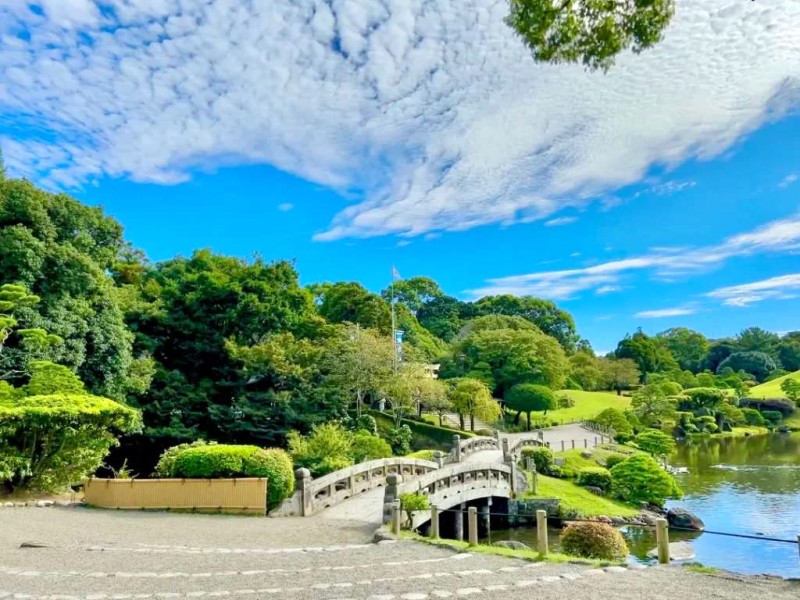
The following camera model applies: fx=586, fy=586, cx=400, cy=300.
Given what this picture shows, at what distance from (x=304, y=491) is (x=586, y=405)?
46.2 metres

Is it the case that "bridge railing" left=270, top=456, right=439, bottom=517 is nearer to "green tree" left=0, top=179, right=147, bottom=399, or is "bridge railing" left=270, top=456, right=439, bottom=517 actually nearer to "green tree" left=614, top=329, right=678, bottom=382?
"green tree" left=0, top=179, right=147, bottom=399

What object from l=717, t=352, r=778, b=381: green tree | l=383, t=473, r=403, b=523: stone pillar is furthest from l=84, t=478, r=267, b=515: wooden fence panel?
l=717, t=352, r=778, b=381: green tree

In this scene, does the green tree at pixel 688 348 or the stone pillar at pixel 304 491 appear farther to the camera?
the green tree at pixel 688 348

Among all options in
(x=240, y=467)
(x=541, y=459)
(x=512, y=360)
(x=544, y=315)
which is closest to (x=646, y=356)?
(x=544, y=315)

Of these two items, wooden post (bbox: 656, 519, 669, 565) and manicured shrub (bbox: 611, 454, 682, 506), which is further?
manicured shrub (bbox: 611, 454, 682, 506)

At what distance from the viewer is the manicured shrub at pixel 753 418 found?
181 feet

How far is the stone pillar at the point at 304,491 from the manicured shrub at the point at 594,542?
6053 mm

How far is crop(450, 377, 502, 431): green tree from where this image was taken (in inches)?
1451

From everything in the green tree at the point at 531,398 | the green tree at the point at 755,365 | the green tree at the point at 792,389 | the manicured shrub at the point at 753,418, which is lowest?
the manicured shrub at the point at 753,418

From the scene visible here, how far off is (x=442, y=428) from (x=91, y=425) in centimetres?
2325

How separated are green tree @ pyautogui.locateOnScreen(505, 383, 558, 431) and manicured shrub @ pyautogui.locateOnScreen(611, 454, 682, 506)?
1780cm

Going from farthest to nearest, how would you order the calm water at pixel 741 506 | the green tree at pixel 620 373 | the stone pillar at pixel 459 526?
the green tree at pixel 620 373
the stone pillar at pixel 459 526
the calm water at pixel 741 506

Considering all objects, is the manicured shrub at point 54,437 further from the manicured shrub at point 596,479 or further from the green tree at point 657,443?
the green tree at point 657,443

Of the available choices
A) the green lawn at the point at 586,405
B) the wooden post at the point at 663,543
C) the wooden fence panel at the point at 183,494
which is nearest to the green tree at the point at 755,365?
the green lawn at the point at 586,405
